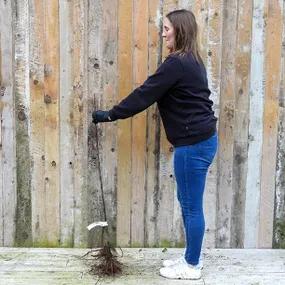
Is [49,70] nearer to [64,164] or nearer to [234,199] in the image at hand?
[64,164]

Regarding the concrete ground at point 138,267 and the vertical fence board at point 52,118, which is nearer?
the concrete ground at point 138,267

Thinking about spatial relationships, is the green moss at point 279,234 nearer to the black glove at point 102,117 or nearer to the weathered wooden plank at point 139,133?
the weathered wooden plank at point 139,133

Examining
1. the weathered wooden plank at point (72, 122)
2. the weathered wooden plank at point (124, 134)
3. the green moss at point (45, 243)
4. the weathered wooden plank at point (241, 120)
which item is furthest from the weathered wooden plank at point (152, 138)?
the green moss at point (45, 243)

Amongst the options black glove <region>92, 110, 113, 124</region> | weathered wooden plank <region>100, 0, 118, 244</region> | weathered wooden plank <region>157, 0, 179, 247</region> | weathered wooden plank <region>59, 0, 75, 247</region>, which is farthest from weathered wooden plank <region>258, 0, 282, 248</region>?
weathered wooden plank <region>59, 0, 75, 247</region>

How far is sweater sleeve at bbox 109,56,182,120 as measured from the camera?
3402 mm

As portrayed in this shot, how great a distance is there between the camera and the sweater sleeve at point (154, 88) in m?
3.40

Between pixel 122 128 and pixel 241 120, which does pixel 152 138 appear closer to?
pixel 122 128

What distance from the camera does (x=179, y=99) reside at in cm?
348

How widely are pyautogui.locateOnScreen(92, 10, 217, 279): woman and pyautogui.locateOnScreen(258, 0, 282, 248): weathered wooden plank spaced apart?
67 cm

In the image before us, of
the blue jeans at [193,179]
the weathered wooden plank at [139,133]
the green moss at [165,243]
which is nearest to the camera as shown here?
the blue jeans at [193,179]

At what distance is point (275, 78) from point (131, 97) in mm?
1103

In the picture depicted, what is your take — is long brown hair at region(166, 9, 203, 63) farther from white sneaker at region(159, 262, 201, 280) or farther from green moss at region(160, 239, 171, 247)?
green moss at region(160, 239, 171, 247)

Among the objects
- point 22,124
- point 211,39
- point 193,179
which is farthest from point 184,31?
point 22,124

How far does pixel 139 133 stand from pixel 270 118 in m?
0.90
